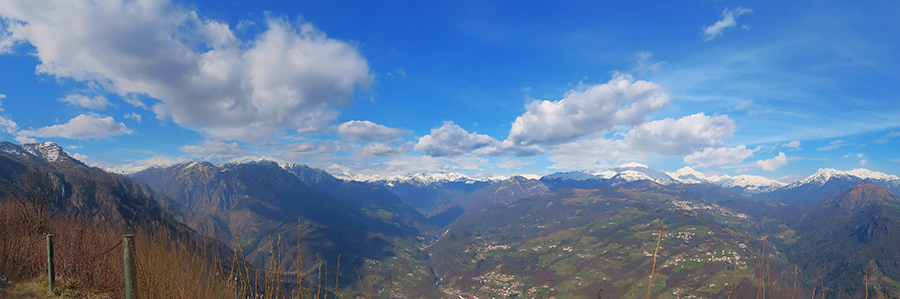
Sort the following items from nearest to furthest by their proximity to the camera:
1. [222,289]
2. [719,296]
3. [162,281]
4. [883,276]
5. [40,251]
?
[162,281] → [222,289] → [40,251] → [719,296] → [883,276]

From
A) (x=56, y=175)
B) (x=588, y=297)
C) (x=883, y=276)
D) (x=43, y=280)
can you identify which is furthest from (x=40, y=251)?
(x=883, y=276)

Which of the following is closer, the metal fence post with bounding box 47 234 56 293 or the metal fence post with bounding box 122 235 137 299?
the metal fence post with bounding box 122 235 137 299

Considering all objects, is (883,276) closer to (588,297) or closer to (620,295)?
(620,295)

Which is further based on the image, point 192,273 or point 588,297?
point 588,297

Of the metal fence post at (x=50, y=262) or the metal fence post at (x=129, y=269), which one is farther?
the metal fence post at (x=50, y=262)

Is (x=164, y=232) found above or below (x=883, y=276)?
above

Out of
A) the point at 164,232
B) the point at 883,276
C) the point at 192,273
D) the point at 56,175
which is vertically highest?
the point at 56,175

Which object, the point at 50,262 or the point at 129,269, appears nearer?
the point at 129,269

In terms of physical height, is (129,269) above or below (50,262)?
above
